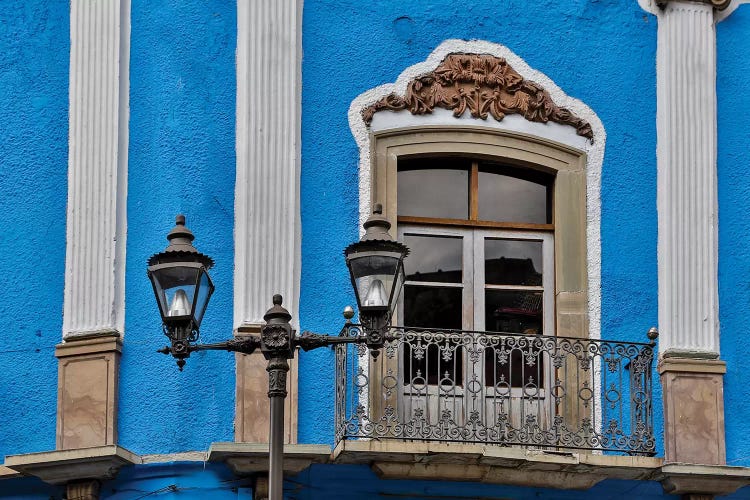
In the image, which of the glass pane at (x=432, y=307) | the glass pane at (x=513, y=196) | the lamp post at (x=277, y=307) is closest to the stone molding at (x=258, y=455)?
the glass pane at (x=432, y=307)

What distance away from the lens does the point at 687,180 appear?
16062 millimetres

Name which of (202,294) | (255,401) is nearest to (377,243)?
(202,294)

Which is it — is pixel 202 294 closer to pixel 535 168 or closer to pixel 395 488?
pixel 395 488

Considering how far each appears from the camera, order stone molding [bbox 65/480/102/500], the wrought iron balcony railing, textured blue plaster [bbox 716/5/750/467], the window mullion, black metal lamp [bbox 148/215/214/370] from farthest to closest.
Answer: the window mullion, textured blue plaster [bbox 716/5/750/467], the wrought iron balcony railing, stone molding [bbox 65/480/102/500], black metal lamp [bbox 148/215/214/370]

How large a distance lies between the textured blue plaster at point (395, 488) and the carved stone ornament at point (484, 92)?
9.21 feet

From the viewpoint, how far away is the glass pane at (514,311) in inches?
626

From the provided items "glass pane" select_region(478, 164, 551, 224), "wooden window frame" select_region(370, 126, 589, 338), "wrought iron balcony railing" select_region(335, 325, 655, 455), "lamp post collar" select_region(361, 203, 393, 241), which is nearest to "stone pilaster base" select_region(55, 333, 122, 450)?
"wrought iron balcony railing" select_region(335, 325, 655, 455)

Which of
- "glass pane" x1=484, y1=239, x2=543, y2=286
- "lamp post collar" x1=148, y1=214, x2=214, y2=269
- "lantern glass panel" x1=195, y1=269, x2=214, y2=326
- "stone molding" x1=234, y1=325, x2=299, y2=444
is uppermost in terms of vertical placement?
"glass pane" x1=484, y1=239, x2=543, y2=286

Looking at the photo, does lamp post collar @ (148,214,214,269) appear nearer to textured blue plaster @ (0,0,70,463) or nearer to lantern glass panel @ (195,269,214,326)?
lantern glass panel @ (195,269,214,326)

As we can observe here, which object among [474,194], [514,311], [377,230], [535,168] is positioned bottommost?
[377,230]

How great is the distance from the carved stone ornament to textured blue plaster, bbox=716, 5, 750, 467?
3.71 feet

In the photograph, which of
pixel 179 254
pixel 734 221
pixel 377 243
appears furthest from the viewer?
pixel 734 221

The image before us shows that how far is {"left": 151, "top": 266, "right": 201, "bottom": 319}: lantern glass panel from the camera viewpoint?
42.1 ft

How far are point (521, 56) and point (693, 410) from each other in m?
3.05
